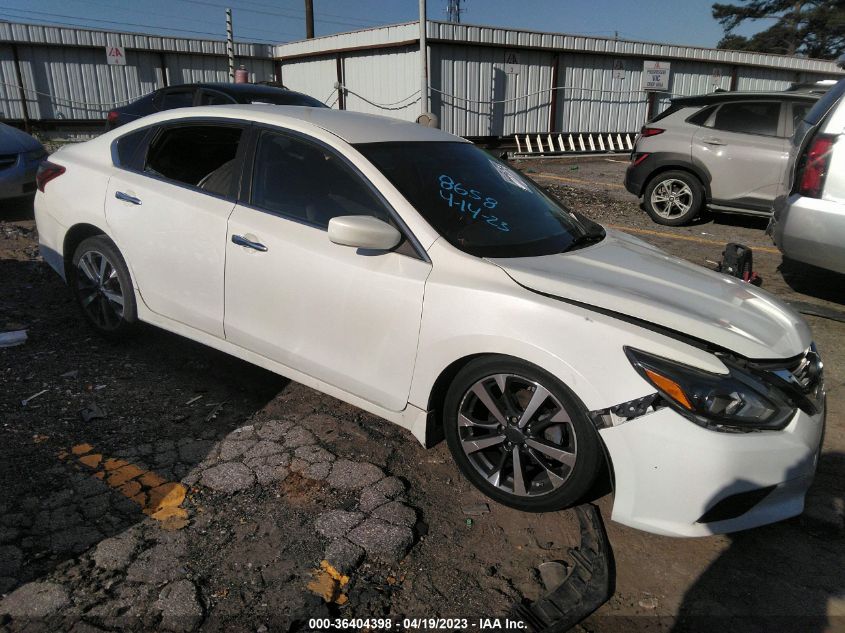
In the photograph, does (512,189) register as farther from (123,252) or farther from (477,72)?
(477,72)

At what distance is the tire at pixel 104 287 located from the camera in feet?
13.0

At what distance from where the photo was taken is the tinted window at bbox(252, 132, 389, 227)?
3100mm

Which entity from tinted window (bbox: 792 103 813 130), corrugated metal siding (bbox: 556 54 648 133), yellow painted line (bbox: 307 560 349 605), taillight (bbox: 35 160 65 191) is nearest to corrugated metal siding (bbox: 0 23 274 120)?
corrugated metal siding (bbox: 556 54 648 133)

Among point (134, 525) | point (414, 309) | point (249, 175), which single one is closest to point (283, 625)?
point (134, 525)

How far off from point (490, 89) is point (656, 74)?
579cm

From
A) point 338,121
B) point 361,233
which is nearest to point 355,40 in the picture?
point 338,121

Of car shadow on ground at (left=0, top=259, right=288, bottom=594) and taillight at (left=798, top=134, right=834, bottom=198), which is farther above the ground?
taillight at (left=798, top=134, right=834, bottom=198)

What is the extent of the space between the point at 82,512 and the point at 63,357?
1.82 m

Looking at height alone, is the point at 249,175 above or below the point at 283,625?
above

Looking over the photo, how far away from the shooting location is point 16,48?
16359 millimetres

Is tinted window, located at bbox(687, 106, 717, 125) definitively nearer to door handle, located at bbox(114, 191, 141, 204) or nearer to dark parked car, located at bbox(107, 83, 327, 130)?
dark parked car, located at bbox(107, 83, 327, 130)

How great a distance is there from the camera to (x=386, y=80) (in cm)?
1593

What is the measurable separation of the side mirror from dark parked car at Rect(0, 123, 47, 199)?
251 inches

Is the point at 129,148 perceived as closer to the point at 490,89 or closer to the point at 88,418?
the point at 88,418
